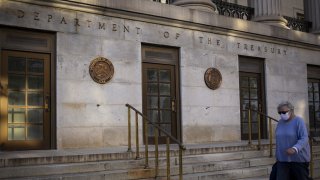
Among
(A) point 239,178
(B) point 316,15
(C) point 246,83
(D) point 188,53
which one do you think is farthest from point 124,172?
(B) point 316,15

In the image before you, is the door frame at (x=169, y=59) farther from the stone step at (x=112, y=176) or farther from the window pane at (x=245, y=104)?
the stone step at (x=112, y=176)

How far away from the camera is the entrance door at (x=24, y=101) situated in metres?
9.93

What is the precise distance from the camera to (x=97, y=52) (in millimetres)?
11047

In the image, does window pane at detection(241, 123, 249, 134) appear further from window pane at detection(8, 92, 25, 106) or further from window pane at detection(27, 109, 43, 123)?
window pane at detection(8, 92, 25, 106)

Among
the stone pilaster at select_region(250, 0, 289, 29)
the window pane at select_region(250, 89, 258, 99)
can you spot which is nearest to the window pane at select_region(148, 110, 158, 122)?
the window pane at select_region(250, 89, 258, 99)

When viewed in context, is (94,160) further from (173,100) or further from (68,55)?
(173,100)

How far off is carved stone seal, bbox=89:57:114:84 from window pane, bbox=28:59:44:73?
3.56ft

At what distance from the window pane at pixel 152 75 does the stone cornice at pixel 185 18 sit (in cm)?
124

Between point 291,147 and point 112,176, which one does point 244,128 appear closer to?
point 112,176

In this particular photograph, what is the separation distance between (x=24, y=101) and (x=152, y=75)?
11.3 ft

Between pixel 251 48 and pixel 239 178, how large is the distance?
5.44 metres

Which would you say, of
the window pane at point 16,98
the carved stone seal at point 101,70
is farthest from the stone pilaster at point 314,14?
the window pane at point 16,98

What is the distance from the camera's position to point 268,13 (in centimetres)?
1553

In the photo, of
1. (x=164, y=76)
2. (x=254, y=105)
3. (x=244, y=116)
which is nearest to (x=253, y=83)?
(x=254, y=105)
